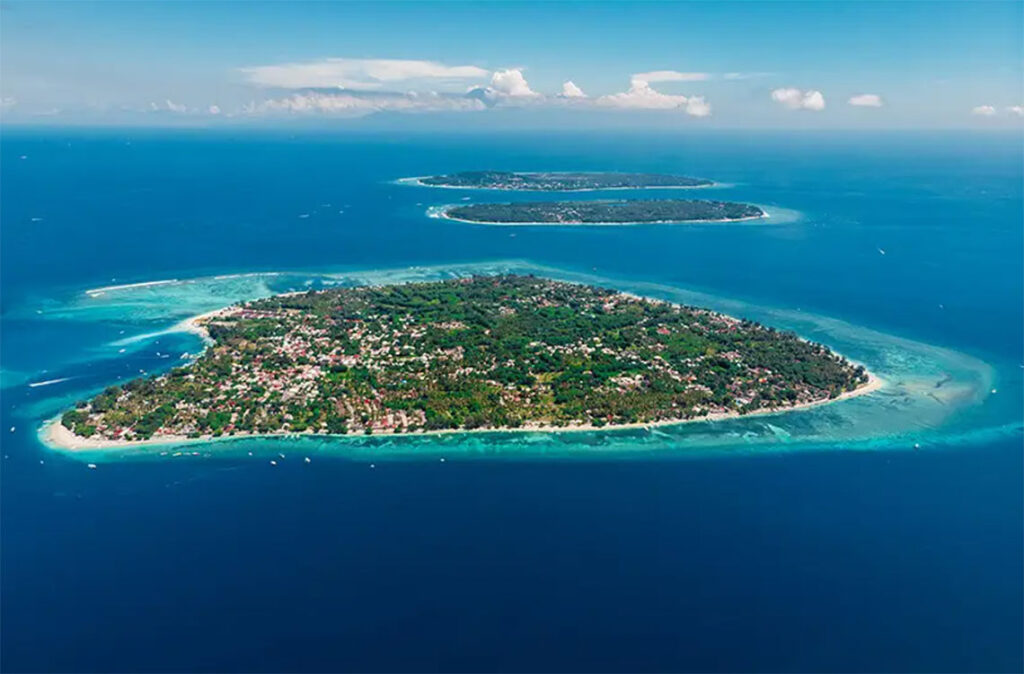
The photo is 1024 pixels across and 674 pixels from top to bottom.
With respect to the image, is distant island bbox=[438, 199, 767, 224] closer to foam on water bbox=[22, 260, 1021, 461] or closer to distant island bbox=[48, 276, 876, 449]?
distant island bbox=[48, 276, 876, 449]

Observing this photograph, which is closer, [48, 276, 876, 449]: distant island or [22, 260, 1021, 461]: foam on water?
[22, 260, 1021, 461]: foam on water

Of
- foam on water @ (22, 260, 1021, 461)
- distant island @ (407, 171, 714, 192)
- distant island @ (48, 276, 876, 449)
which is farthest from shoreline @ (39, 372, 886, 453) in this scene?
distant island @ (407, 171, 714, 192)

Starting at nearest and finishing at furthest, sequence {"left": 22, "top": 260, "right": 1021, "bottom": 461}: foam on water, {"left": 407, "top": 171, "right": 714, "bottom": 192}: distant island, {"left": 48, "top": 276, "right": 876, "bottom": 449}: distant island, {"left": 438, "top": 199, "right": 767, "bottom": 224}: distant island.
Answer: {"left": 22, "top": 260, "right": 1021, "bottom": 461}: foam on water < {"left": 48, "top": 276, "right": 876, "bottom": 449}: distant island < {"left": 438, "top": 199, "right": 767, "bottom": 224}: distant island < {"left": 407, "top": 171, "right": 714, "bottom": 192}: distant island

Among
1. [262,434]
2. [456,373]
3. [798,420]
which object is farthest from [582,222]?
[262,434]

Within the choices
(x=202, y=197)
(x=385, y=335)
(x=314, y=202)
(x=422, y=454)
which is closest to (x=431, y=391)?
(x=422, y=454)

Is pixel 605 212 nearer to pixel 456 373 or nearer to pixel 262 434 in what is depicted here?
pixel 456 373

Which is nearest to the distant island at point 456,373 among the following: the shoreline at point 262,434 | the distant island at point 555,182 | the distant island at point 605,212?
the shoreline at point 262,434
